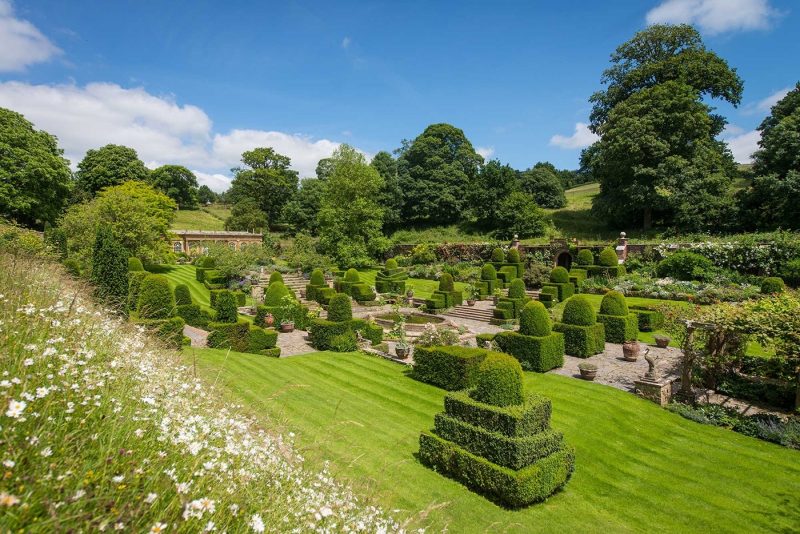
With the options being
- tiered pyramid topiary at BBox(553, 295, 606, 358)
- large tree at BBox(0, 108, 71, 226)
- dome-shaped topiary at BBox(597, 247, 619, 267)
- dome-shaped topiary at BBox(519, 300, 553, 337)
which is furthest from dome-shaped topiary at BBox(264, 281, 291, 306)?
large tree at BBox(0, 108, 71, 226)

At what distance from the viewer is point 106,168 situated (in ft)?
171

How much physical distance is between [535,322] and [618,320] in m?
5.39

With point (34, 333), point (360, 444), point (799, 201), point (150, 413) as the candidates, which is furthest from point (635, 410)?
point (799, 201)

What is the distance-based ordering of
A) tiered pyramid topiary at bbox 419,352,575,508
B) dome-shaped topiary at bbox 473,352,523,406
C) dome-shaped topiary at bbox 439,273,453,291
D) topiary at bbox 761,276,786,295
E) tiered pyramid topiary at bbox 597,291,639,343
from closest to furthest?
tiered pyramid topiary at bbox 419,352,575,508 → dome-shaped topiary at bbox 473,352,523,406 → tiered pyramid topiary at bbox 597,291,639,343 → topiary at bbox 761,276,786,295 → dome-shaped topiary at bbox 439,273,453,291

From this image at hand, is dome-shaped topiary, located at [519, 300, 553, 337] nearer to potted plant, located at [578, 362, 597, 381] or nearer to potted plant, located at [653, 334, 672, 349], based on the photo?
potted plant, located at [578, 362, 597, 381]

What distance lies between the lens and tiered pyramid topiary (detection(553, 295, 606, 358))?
636 inches

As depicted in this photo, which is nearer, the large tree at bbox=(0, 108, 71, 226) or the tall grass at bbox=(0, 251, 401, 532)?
the tall grass at bbox=(0, 251, 401, 532)

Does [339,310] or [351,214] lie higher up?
[351,214]

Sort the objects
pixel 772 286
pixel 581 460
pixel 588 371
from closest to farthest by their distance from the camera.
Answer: pixel 581 460, pixel 588 371, pixel 772 286

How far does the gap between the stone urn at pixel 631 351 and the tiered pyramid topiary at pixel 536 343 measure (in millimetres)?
2555

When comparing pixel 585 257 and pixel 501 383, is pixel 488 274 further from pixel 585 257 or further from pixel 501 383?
pixel 501 383

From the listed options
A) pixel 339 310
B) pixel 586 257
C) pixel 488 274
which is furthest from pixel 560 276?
pixel 339 310

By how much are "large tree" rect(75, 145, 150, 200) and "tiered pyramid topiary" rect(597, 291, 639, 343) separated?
57.1m

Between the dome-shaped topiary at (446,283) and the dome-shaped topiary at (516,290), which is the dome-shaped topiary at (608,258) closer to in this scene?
the dome-shaped topiary at (516,290)
